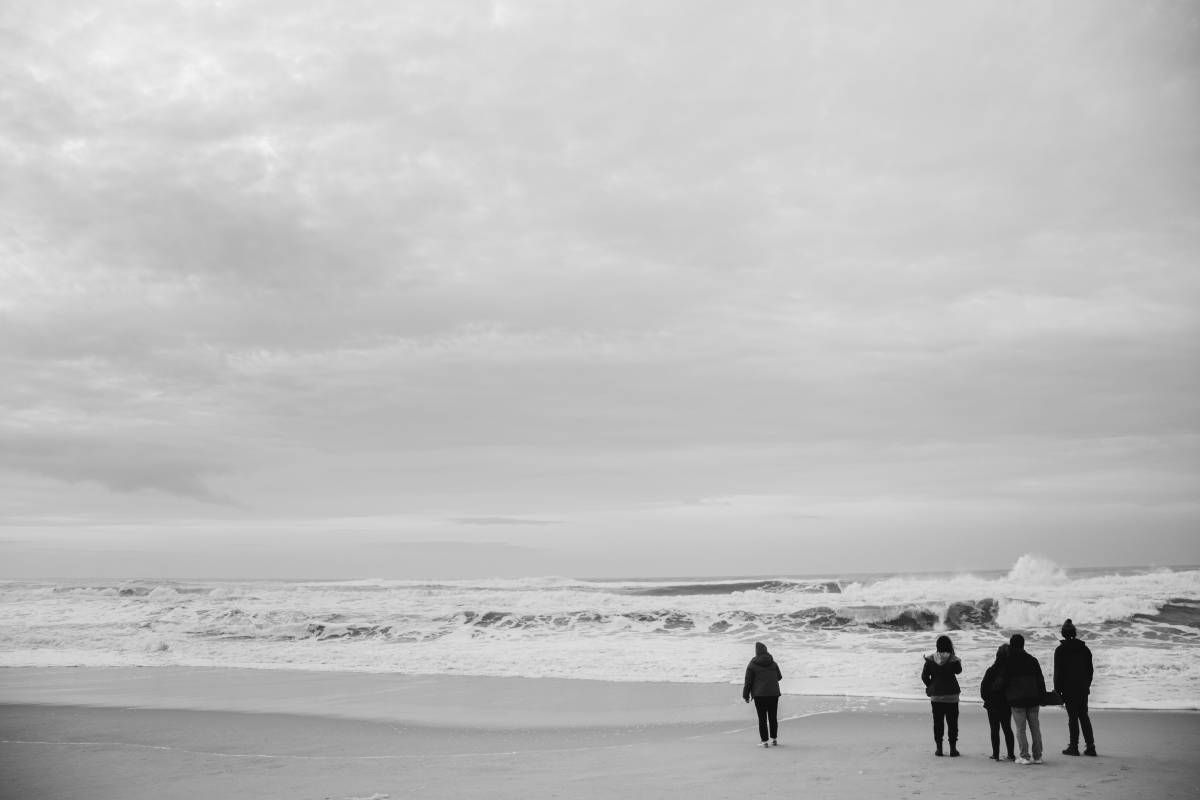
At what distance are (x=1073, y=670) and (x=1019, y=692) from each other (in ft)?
3.64

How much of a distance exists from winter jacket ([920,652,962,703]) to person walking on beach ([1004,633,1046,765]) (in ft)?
2.22

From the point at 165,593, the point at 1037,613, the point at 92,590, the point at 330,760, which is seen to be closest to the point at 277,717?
the point at 330,760

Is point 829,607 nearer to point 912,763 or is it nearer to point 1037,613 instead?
point 1037,613

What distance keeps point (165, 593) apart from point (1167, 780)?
5523 cm

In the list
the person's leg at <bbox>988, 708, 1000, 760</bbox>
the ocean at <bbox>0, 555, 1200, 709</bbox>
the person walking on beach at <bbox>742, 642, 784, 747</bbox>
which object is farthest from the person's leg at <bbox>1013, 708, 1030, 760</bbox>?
the ocean at <bbox>0, 555, 1200, 709</bbox>

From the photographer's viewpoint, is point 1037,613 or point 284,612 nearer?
point 1037,613

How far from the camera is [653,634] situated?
27.5m

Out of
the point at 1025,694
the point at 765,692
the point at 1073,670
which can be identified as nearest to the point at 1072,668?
the point at 1073,670

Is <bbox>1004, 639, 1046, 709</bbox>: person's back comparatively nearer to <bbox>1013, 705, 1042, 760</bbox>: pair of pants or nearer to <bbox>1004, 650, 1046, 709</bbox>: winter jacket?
<bbox>1004, 650, 1046, 709</bbox>: winter jacket

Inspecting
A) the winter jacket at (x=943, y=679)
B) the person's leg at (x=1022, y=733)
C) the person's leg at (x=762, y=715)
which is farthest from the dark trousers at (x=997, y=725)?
the person's leg at (x=762, y=715)

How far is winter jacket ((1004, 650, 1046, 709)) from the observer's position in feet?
33.7

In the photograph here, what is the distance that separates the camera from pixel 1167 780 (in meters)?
9.21

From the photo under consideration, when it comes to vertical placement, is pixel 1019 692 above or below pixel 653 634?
above

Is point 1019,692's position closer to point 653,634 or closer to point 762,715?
point 762,715
